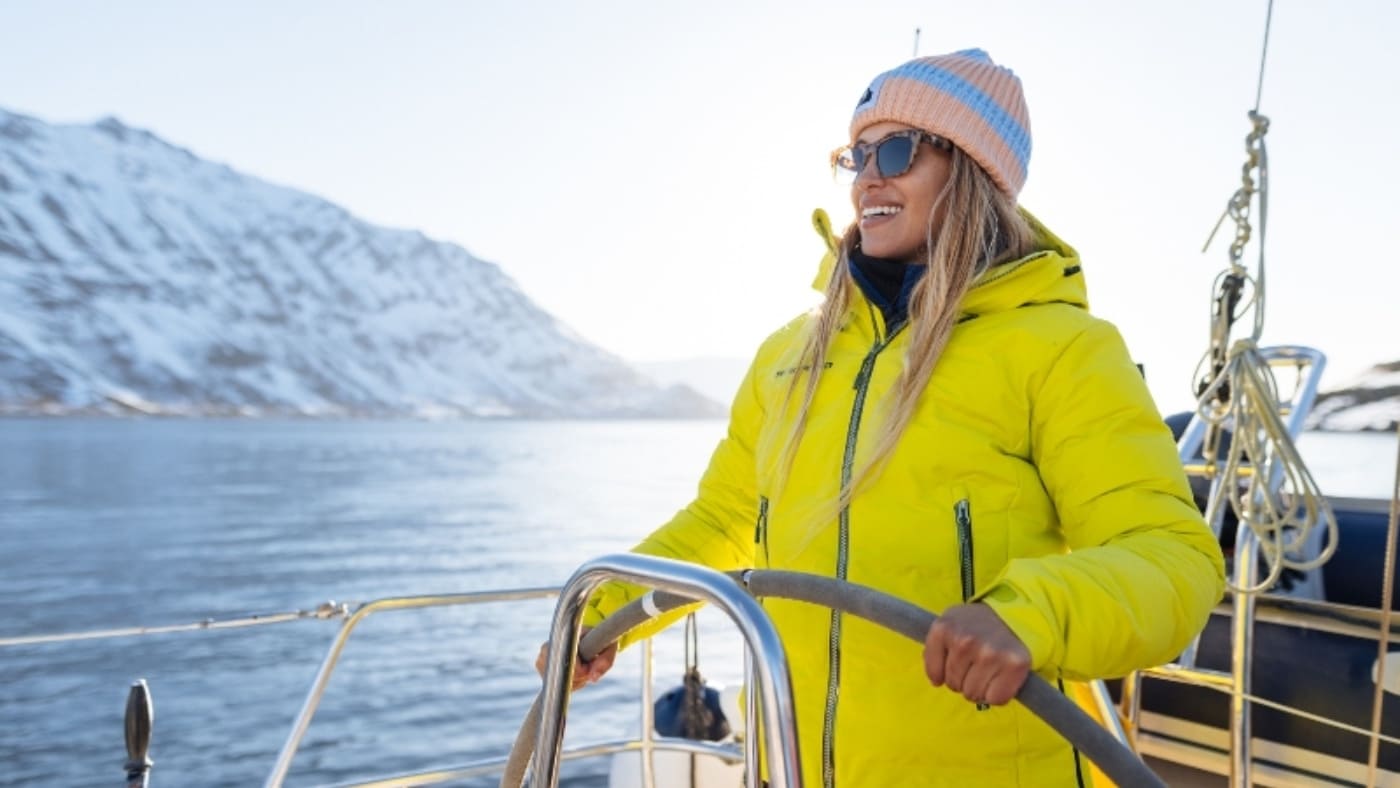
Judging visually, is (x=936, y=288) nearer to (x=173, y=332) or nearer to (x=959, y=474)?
(x=959, y=474)

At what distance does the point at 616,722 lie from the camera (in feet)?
A: 37.7

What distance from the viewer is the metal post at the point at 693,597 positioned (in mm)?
944

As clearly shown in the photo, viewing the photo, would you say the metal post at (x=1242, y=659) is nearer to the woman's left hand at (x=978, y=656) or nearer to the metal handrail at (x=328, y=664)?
the metal handrail at (x=328, y=664)

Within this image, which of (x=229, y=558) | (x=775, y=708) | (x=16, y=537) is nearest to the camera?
(x=775, y=708)

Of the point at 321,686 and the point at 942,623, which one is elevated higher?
the point at 942,623

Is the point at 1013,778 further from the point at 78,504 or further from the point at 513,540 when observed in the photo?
the point at 78,504

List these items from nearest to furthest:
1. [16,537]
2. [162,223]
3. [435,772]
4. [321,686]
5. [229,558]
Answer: [321,686] < [435,772] < [229,558] < [16,537] < [162,223]

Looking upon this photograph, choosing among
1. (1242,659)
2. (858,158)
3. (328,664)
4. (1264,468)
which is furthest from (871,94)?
(1264,468)

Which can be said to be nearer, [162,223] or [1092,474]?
[1092,474]

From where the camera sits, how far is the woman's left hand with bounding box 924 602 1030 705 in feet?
3.33

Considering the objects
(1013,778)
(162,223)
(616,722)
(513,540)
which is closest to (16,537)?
(513,540)

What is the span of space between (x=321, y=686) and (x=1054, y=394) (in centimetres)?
178

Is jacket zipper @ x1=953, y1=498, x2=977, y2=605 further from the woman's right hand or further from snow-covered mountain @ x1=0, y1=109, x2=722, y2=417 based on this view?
snow-covered mountain @ x1=0, y1=109, x2=722, y2=417

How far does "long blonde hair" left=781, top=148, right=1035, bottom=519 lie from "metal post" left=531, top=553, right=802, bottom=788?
363mm
